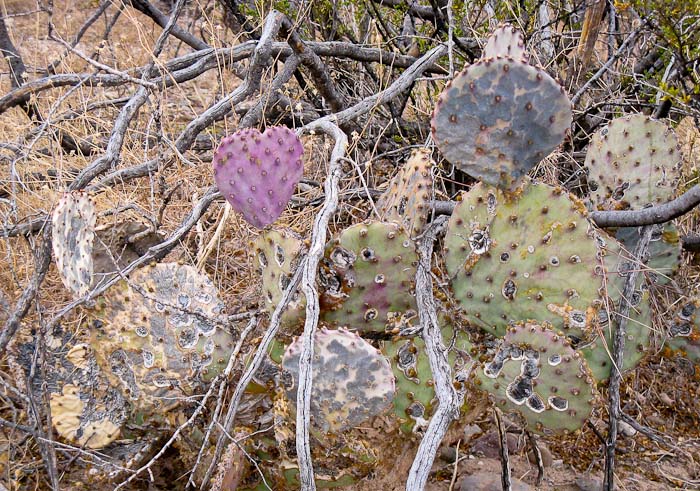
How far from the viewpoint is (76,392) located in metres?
1.83

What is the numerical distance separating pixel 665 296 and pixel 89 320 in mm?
1789

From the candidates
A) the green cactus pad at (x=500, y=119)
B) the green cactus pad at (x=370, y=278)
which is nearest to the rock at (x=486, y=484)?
the green cactus pad at (x=370, y=278)

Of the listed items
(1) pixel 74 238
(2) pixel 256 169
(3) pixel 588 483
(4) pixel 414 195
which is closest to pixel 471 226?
(4) pixel 414 195

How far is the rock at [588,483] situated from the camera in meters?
1.93

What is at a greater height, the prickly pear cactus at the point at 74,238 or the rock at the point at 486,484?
the prickly pear cactus at the point at 74,238

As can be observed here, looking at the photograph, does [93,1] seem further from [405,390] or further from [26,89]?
[405,390]

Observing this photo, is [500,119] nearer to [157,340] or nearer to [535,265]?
[535,265]

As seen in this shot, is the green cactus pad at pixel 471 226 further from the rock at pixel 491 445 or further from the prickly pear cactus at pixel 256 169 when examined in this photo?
the rock at pixel 491 445

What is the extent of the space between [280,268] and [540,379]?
672 mm

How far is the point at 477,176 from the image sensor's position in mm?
1653

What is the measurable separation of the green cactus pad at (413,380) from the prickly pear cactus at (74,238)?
0.79 m

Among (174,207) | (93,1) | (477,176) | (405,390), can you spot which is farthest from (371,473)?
(93,1)

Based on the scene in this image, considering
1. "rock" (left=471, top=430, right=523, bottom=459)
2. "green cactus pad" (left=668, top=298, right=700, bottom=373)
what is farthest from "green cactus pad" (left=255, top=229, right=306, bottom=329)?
"green cactus pad" (left=668, top=298, right=700, bottom=373)

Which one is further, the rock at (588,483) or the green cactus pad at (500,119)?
the rock at (588,483)
